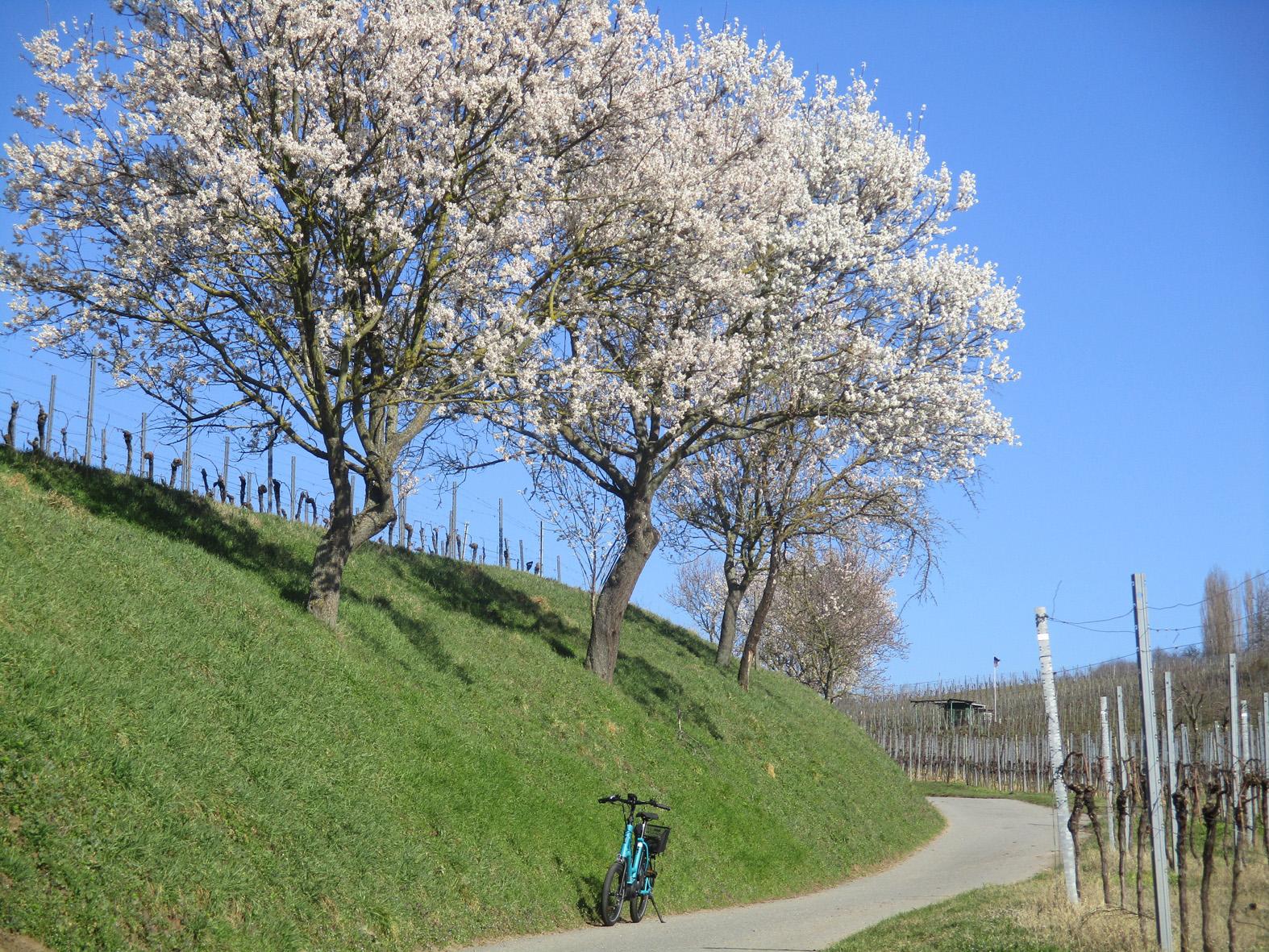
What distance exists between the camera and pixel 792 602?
5162 cm

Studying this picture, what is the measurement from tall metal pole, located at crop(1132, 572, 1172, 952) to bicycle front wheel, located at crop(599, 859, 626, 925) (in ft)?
A: 20.0

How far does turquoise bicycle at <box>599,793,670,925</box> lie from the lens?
13.6m

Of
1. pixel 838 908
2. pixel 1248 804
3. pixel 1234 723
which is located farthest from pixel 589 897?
pixel 1248 804

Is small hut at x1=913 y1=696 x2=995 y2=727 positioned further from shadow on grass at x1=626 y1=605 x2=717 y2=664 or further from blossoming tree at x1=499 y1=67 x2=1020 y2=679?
blossoming tree at x1=499 y1=67 x2=1020 y2=679

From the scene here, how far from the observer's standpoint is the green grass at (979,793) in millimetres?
41344

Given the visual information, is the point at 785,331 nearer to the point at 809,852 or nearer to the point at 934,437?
the point at 934,437

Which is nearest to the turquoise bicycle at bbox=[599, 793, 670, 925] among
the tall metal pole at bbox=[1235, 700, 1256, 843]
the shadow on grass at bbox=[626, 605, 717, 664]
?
the tall metal pole at bbox=[1235, 700, 1256, 843]

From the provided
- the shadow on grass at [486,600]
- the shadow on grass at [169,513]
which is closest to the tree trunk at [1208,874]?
the shadow on grass at [169,513]

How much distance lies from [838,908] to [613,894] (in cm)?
501

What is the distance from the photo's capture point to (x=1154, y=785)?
10328 mm

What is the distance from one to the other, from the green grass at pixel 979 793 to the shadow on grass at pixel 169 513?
30.1 m

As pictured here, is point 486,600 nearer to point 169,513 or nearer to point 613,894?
point 169,513

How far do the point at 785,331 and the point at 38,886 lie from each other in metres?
17.0

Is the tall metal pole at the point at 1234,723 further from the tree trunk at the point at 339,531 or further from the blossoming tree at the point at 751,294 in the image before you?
the tree trunk at the point at 339,531
